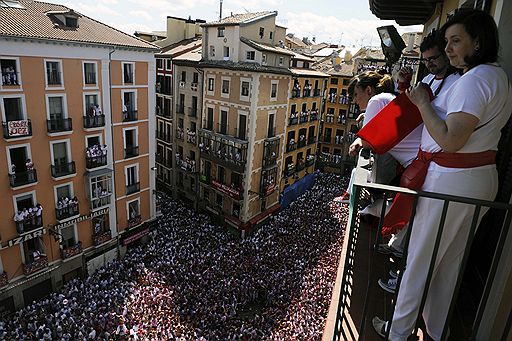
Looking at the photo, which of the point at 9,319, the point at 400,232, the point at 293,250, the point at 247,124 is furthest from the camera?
the point at 247,124

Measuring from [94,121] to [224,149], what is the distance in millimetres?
9316

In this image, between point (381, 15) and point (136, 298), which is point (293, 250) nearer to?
point (136, 298)

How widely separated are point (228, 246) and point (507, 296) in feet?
65.8

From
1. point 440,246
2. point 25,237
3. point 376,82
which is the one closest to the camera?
point 440,246

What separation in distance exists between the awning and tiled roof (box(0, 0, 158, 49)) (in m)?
13.3

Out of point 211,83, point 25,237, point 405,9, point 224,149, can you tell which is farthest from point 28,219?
point 405,9

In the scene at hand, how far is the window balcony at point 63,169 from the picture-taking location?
16594mm

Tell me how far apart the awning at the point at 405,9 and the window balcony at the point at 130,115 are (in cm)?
1422

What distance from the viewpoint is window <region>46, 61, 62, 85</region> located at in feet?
51.1

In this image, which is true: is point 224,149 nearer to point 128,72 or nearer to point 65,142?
point 128,72

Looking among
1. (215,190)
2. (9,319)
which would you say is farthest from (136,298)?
(215,190)

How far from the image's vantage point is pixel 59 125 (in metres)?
16.4

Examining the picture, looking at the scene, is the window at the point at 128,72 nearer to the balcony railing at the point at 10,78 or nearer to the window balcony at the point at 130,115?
the window balcony at the point at 130,115

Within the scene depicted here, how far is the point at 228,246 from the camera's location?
22391 millimetres
